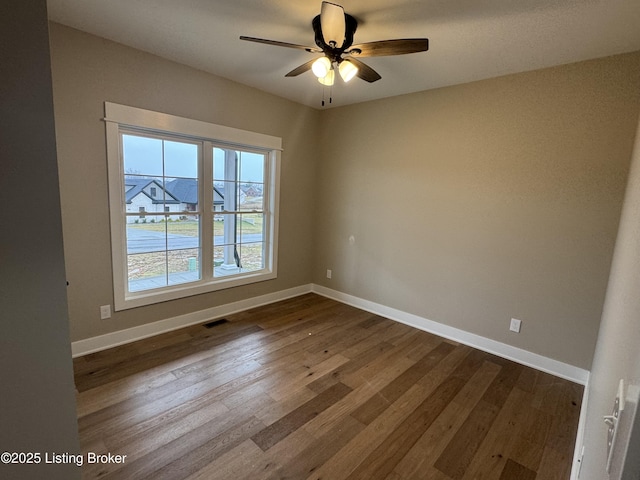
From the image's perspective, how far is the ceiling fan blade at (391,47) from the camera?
5.84 ft

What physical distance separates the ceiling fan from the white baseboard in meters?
2.59

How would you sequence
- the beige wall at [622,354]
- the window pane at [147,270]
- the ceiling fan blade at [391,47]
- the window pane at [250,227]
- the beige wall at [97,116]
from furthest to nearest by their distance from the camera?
the window pane at [250,227] < the window pane at [147,270] < the beige wall at [97,116] < the ceiling fan blade at [391,47] < the beige wall at [622,354]

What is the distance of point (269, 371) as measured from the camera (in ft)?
8.13

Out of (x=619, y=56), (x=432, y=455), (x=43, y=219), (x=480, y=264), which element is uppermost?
(x=619, y=56)

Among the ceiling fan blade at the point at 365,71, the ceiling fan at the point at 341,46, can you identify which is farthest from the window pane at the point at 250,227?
the ceiling fan blade at the point at 365,71

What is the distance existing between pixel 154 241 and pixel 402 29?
282cm

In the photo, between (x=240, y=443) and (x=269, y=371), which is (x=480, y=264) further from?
(x=240, y=443)

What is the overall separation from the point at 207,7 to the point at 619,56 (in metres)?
2.98

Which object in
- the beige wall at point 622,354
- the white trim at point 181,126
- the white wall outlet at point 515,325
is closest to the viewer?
the beige wall at point 622,354

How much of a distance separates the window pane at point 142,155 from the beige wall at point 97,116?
23cm

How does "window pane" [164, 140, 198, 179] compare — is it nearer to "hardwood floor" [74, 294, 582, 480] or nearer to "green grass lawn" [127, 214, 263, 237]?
"green grass lawn" [127, 214, 263, 237]

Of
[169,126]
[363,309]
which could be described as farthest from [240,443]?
[169,126]

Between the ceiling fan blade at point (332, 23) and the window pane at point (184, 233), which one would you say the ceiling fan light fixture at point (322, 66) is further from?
the window pane at point (184, 233)

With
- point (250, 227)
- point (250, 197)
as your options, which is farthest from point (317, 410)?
point (250, 197)
